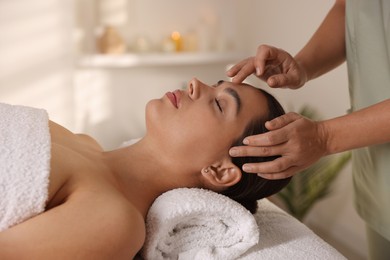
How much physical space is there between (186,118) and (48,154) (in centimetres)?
43

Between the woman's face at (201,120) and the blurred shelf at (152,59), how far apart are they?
2.30 m

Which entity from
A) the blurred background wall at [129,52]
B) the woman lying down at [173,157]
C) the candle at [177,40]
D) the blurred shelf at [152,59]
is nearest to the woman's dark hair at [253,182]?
the woman lying down at [173,157]

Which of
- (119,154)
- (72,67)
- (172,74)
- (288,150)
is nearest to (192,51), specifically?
(172,74)

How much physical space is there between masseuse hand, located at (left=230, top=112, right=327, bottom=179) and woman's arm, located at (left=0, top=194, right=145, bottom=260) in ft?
1.11

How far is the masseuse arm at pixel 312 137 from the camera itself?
1.25m

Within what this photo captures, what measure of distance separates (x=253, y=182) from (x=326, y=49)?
52cm

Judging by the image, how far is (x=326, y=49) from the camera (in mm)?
1697

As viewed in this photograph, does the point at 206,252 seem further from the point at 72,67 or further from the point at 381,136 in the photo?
the point at 72,67

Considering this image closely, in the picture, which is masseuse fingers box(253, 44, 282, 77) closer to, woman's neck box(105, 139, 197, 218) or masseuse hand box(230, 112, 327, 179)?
masseuse hand box(230, 112, 327, 179)

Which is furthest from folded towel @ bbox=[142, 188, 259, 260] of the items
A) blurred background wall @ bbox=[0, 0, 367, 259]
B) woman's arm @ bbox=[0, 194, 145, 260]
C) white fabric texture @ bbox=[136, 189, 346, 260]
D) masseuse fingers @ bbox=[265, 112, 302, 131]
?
blurred background wall @ bbox=[0, 0, 367, 259]

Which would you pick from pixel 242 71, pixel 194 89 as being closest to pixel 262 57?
pixel 242 71

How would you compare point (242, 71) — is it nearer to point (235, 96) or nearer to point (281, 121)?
point (235, 96)

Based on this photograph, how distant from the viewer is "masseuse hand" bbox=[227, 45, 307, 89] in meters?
1.51

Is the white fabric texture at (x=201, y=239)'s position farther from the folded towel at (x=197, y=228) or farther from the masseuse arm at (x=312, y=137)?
the masseuse arm at (x=312, y=137)
